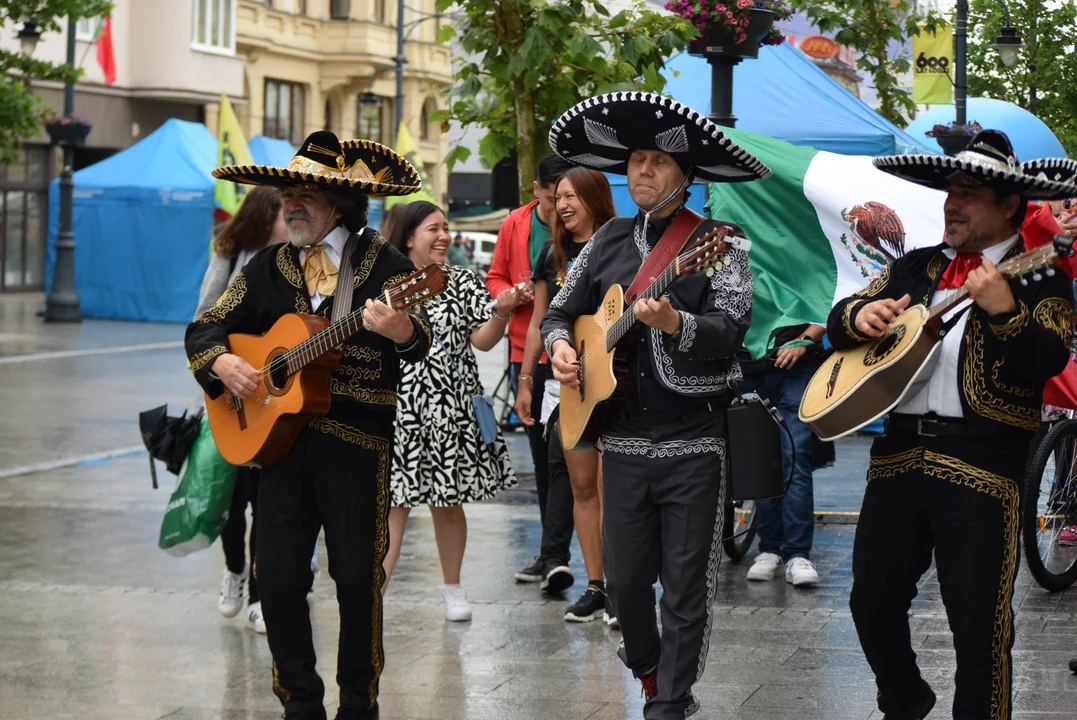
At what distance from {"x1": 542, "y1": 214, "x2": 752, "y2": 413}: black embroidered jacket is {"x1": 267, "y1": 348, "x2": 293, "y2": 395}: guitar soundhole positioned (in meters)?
0.96

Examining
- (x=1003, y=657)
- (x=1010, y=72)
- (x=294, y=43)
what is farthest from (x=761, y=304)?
(x=294, y=43)

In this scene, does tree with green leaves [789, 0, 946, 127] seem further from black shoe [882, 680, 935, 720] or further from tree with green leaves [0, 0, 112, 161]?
black shoe [882, 680, 935, 720]

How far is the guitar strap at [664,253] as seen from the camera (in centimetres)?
516

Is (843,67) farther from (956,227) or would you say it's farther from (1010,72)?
(956,227)

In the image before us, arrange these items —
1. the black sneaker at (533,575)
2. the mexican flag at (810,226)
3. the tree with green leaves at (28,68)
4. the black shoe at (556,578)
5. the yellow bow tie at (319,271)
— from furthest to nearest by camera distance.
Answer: the tree with green leaves at (28,68) → the mexican flag at (810,226) → the black sneaker at (533,575) → the black shoe at (556,578) → the yellow bow tie at (319,271)

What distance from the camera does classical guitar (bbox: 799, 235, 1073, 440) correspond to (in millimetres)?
4488

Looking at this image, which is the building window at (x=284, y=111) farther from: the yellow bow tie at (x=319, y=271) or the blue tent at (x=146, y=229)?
the yellow bow tie at (x=319, y=271)

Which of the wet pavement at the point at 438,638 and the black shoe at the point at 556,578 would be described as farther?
the black shoe at the point at 556,578

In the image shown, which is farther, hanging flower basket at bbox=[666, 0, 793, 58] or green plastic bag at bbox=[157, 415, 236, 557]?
hanging flower basket at bbox=[666, 0, 793, 58]

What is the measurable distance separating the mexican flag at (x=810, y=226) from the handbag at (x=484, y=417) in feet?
6.93

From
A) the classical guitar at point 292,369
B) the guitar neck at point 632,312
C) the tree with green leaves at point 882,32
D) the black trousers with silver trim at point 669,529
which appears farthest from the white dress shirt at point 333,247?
the tree with green leaves at point 882,32

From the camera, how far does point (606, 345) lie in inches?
207

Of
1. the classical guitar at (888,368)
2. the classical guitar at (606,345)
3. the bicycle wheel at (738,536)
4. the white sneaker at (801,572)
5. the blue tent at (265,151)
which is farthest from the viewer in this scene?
the blue tent at (265,151)

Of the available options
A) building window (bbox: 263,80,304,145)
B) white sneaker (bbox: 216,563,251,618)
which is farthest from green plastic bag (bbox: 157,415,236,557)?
building window (bbox: 263,80,304,145)
